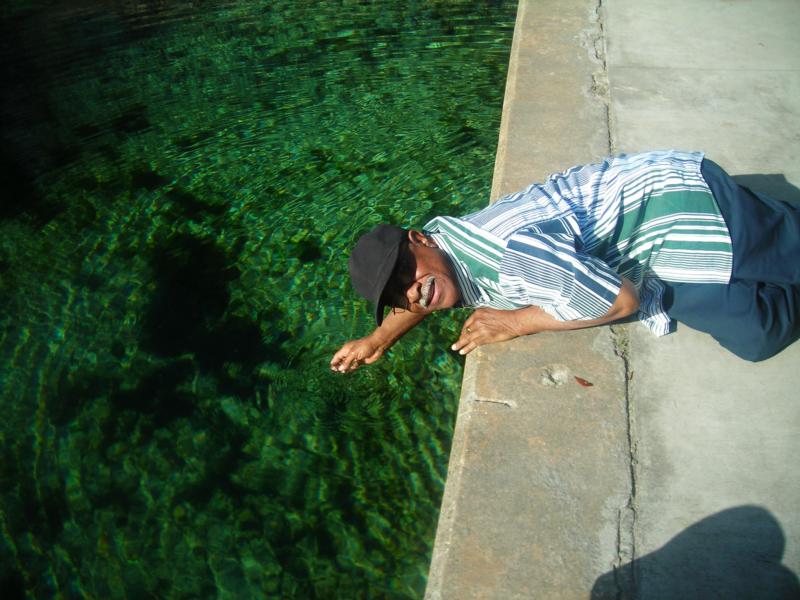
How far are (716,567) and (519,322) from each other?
1190 mm

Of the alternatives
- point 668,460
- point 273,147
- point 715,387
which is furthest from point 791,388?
point 273,147

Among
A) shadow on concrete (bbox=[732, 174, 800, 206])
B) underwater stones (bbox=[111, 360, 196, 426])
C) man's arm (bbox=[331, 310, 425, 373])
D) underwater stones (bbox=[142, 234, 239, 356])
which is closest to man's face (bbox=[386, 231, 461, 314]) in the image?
man's arm (bbox=[331, 310, 425, 373])

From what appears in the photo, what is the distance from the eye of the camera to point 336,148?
226 inches

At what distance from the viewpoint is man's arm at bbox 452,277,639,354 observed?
2.85 m

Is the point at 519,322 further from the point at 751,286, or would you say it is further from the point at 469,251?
the point at 751,286

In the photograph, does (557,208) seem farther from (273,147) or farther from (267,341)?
(273,147)

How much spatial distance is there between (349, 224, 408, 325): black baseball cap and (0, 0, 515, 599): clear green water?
1009 millimetres

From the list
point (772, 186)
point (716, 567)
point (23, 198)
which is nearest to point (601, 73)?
point (772, 186)

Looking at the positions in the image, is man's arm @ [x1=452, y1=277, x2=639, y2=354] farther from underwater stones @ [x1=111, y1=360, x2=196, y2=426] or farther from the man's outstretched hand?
underwater stones @ [x1=111, y1=360, x2=196, y2=426]

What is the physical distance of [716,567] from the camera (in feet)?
8.18

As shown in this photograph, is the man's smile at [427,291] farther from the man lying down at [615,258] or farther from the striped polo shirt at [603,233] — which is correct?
the striped polo shirt at [603,233]

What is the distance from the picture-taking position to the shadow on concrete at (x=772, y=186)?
13.2ft

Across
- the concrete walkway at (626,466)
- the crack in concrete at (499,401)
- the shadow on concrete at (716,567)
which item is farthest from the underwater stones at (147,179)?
the shadow on concrete at (716,567)

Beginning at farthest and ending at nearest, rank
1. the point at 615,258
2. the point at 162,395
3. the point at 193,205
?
1. the point at 193,205
2. the point at 162,395
3. the point at 615,258
